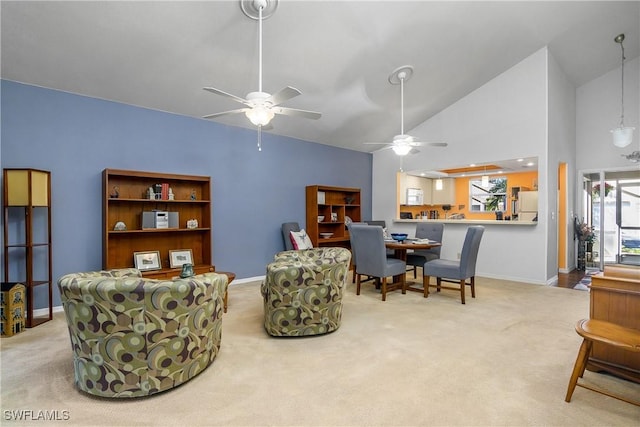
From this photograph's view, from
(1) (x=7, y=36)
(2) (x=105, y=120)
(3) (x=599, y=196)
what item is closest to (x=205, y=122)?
(2) (x=105, y=120)

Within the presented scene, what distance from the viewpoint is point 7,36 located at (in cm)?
302

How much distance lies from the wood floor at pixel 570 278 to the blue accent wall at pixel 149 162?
447cm

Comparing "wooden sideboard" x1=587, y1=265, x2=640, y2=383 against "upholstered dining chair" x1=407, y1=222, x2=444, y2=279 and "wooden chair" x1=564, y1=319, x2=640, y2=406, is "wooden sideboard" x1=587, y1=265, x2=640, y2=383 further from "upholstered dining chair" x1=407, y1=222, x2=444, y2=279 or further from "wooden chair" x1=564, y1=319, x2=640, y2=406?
"upholstered dining chair" x1=407, y1=222, x2=444, y2=279

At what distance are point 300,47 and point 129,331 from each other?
3.41 metres

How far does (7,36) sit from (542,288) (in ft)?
23.3

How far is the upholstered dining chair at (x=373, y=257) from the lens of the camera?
419 cm

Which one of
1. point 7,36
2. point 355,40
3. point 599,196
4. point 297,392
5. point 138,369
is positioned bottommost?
point 297,392

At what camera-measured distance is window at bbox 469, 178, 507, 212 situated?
27.4 feet

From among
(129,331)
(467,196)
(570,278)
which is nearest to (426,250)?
(570,278)

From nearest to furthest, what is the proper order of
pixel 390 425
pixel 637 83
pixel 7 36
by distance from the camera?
pixel 390 425
pixel 7 36
pixel 637 83

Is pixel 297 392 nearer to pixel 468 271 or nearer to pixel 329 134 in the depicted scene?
pixel 468 271

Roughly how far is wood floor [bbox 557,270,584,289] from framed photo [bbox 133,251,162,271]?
5.98 m

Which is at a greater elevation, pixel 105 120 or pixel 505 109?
pixel 505 109

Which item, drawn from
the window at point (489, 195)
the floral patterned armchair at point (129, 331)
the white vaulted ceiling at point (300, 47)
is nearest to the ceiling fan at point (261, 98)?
the white vaulted ceiling at point (300, 47)
